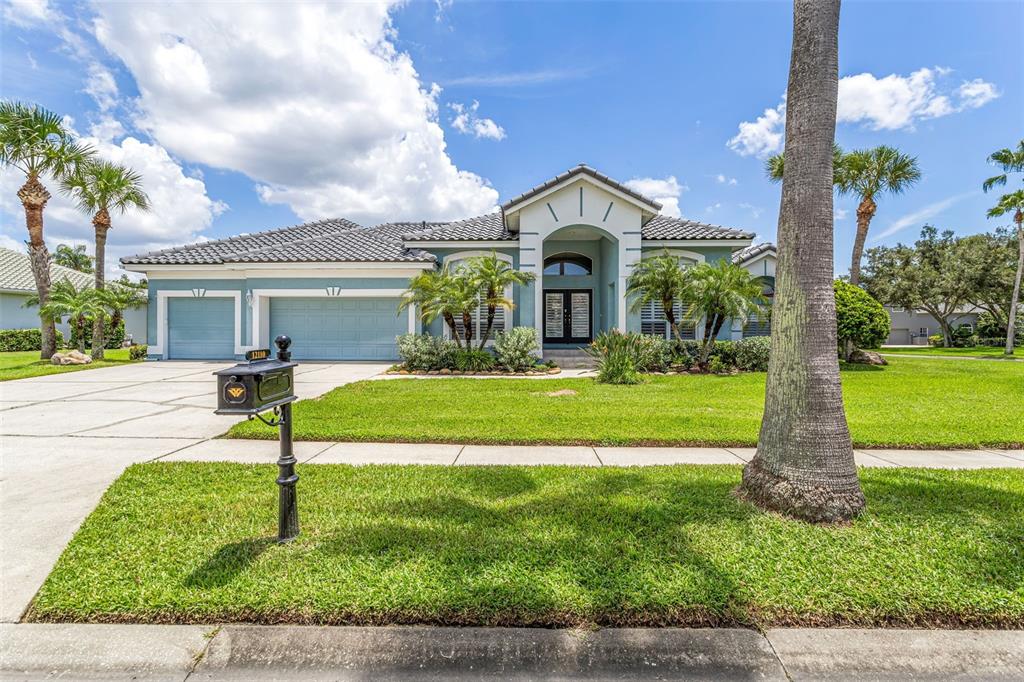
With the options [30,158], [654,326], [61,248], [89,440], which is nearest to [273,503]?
[89,440]

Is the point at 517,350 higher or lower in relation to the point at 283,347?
lower

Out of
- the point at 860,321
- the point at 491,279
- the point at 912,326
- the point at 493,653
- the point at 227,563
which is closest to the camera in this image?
the point at 493,653

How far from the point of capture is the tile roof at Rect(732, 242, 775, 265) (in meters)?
17.7

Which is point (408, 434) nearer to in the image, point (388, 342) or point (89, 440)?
point (89, 440)

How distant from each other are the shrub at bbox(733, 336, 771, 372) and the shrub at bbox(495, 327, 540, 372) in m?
6.46

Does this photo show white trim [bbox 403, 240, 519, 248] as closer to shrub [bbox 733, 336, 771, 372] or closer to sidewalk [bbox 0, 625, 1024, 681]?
shrub [bbox 733, 336, 771, 372]

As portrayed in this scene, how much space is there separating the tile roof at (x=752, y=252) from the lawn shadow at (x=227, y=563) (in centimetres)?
1806

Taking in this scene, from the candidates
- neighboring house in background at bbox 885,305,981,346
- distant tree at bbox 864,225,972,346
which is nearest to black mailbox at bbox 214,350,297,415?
distant tree at bbox 864,225,972,346

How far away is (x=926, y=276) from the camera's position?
3164cm

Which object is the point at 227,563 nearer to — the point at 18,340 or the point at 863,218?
the point at 863,218

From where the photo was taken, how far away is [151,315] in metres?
17.4

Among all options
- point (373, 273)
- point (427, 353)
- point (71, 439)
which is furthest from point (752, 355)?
point (71, 439)

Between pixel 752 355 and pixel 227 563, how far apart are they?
14.8m

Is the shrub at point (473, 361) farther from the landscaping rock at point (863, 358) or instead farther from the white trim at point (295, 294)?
the landscaping rock at point (863, 358)
